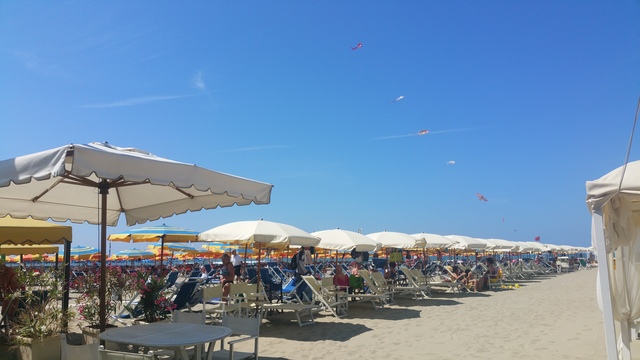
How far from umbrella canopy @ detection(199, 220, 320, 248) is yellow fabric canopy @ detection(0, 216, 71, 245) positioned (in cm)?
286

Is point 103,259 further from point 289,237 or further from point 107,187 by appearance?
point 289,237

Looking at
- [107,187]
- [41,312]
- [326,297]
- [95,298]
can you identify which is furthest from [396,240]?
[41,312]

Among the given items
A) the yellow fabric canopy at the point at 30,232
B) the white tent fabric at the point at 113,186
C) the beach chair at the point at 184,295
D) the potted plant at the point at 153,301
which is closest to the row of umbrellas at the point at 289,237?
the beach chair at the point at 184,295

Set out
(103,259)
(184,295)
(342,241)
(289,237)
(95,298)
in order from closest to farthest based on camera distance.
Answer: (103,259) < (95,298) < (184,295) < (289,237) < (342,241)

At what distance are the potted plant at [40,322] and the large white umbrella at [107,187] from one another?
20.7 inches

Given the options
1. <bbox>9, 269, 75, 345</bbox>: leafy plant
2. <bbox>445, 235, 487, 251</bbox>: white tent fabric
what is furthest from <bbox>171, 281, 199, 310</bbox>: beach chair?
<bbox>445, 235, 487, 251</bbox>: white tent fabric

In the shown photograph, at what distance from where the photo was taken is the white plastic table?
12.0ft

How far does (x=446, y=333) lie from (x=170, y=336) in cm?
526

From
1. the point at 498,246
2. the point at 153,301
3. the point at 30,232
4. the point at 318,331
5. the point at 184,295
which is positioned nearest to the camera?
the point at 153,301

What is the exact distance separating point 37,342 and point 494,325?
7.11 m

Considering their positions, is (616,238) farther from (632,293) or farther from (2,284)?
(2,284)

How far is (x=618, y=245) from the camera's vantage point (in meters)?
4.70

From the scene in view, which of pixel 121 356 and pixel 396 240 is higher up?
pixel 396 240

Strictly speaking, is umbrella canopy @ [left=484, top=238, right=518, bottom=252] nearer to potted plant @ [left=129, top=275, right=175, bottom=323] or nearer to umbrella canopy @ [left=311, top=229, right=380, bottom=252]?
umbrella canopy @ [left=311, top=229, right=380, bottom=252]
